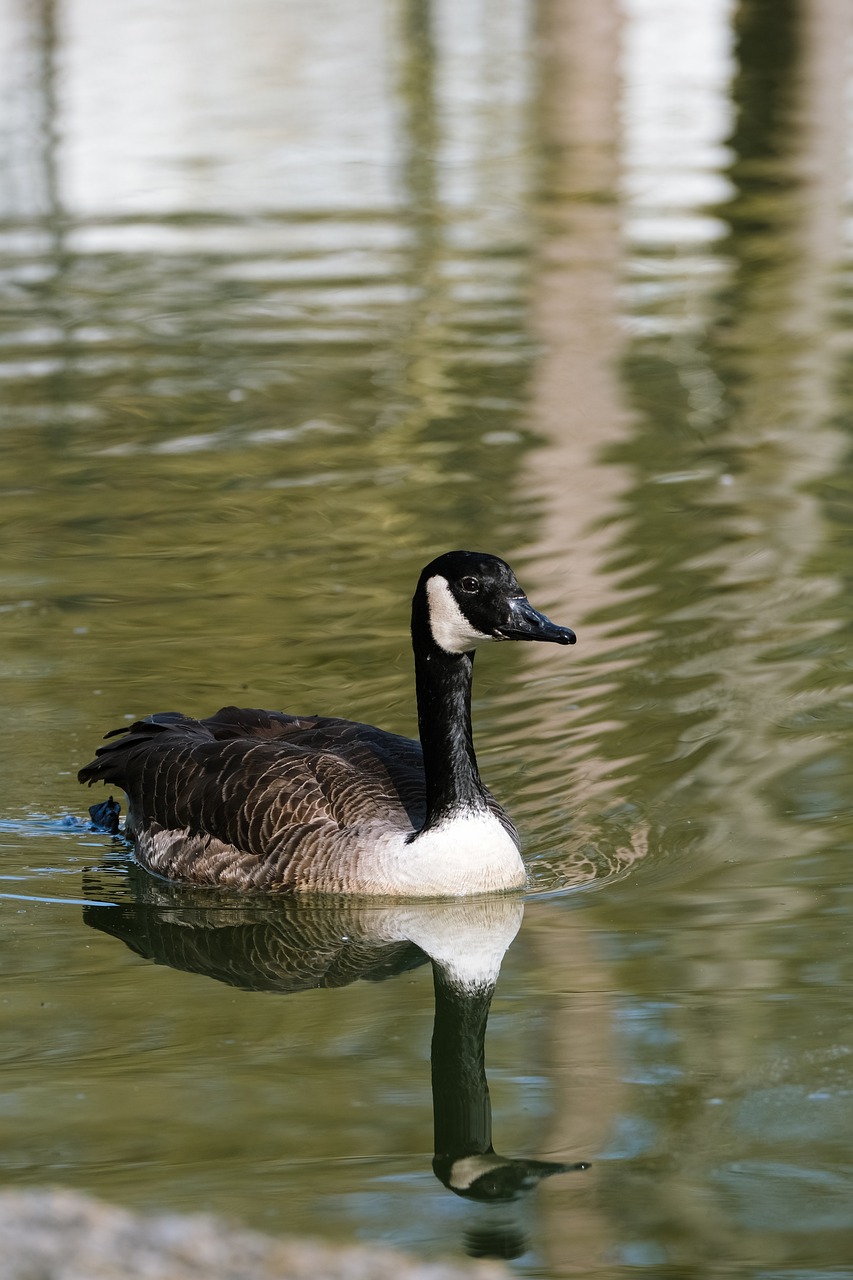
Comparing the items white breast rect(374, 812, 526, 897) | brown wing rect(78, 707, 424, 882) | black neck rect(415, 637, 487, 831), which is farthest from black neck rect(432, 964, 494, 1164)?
brown wing rect(78, 707, 424, 882)

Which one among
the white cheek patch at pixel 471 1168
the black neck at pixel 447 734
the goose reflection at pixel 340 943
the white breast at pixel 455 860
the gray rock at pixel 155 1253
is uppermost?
the gray rock at pixel 155 1253

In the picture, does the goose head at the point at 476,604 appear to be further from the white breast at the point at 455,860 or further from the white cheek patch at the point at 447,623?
the white breast at the point at 455,860

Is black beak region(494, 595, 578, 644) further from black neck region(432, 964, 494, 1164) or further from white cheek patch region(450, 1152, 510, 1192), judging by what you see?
white cheek patch region(450, 1152, 510, 1192)

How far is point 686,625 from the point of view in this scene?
11.0 m

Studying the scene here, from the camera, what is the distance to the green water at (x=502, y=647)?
6.09 metres

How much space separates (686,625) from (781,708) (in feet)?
4.08

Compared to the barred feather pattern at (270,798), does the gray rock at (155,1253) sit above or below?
above

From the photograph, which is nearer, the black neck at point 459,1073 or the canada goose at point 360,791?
the black neck at point 459,1073

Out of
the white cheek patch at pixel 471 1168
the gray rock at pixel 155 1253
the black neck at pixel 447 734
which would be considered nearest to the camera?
the gray rock at pixel 155 1253

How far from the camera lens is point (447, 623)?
8.14m

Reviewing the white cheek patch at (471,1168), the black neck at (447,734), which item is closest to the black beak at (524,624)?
the black neck at (447,734)

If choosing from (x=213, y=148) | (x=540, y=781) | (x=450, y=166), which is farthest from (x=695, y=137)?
(x=540, y=781)

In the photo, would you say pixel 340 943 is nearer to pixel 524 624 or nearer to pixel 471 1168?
pixel 524 624

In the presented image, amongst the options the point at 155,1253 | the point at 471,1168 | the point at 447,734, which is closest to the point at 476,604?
the point at 447,734
